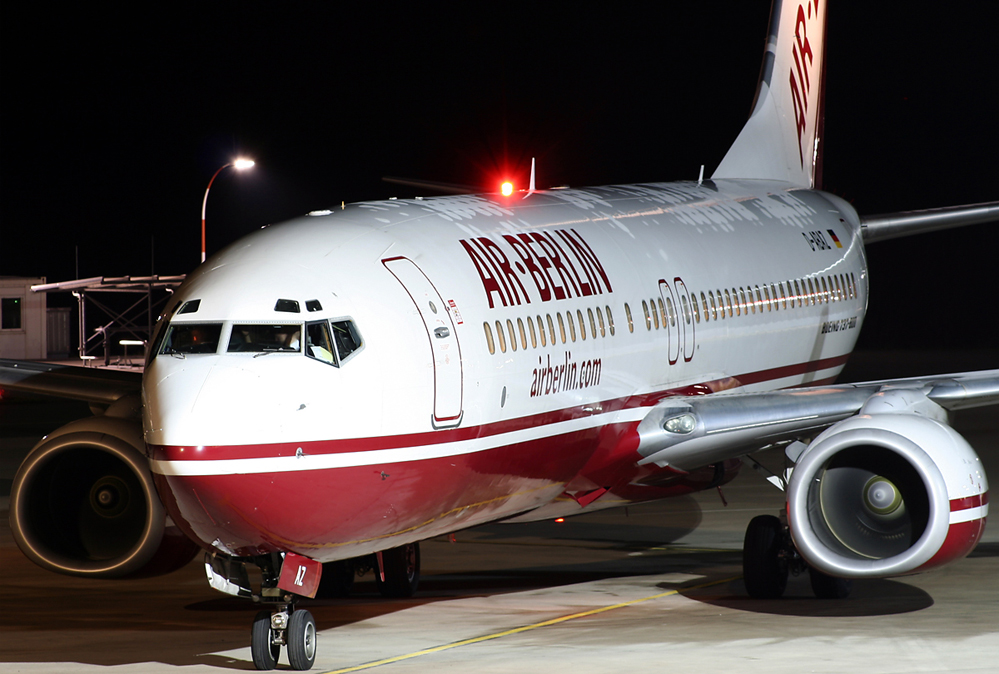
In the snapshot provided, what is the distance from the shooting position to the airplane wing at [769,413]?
43.4 ft

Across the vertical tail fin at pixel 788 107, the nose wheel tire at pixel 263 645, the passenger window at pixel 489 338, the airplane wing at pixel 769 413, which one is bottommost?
the nose wheel tire at pixel 263 645

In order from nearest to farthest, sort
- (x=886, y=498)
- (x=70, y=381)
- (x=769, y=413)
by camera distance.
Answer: (x=886, y=498)
(x=769, y=413)
(x=70, y=381)

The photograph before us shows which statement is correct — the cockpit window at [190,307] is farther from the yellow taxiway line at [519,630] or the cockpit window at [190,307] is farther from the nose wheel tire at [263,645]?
the yellow taxiway line at [519,630]

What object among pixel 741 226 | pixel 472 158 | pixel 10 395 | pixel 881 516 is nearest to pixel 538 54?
pixel 472 158

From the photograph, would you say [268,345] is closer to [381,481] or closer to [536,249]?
[381,481]

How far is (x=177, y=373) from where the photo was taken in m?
9.30

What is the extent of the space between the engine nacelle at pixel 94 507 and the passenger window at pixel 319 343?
12.3 ft

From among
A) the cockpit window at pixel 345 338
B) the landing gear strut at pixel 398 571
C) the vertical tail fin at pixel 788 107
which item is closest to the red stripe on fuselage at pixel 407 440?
the cockpit window at pixel 345 338

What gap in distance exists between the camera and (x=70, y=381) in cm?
1549

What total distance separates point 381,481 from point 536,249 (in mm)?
3689

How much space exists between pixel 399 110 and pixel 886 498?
3491 inches

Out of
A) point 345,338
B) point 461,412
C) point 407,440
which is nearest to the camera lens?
point 345,338

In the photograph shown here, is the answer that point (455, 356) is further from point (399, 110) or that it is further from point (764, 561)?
point (399, 110)

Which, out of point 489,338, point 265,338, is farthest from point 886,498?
point 265,338
